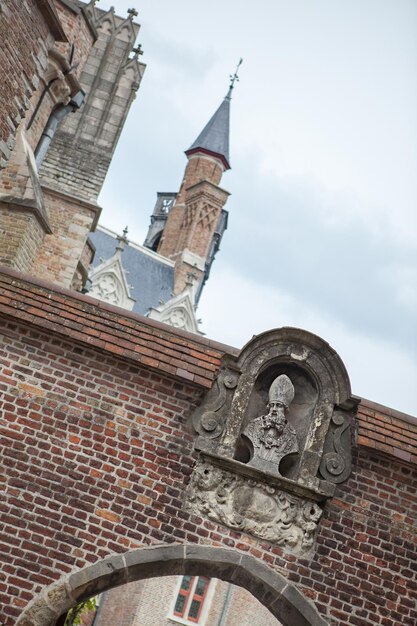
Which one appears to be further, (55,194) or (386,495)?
(55,194)

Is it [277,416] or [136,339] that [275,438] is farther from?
[136,339]

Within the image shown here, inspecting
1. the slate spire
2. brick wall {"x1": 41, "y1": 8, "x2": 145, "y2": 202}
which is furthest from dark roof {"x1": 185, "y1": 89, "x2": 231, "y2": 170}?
brick wall {"x1": 41, "y1": 8, "x2": 145, "y2": 202}

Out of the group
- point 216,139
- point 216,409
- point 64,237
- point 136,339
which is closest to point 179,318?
point 216,139

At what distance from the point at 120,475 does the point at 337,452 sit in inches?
84.4

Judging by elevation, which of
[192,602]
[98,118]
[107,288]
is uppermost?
[107,288]

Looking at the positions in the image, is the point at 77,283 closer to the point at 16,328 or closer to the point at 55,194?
the point at 55,194

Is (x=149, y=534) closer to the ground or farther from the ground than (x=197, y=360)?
closer to the ground

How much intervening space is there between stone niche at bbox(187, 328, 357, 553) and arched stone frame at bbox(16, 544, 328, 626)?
334 mm

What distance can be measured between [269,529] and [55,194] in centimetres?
1312

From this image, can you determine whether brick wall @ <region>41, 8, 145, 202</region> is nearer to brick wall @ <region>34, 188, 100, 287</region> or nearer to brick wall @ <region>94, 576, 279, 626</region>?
brick wall @ <region>34, 188, 100, 287</region>

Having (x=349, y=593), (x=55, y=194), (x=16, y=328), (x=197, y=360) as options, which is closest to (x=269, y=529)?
(x=349, y=593)

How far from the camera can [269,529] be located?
9.16m

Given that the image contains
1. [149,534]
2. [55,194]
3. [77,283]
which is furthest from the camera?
A: [77,283]

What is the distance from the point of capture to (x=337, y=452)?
9.45 meters
